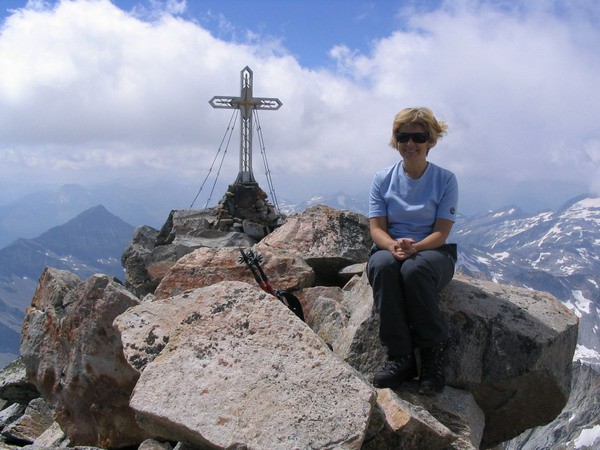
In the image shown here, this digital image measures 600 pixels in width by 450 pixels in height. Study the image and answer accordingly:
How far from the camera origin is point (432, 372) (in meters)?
6.39

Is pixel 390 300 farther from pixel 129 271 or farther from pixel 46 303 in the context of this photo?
pixel 129 271

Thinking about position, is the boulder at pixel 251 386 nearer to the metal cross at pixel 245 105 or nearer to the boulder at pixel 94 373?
the boulder at pixel 94 373

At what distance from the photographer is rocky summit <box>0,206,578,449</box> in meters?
4.74

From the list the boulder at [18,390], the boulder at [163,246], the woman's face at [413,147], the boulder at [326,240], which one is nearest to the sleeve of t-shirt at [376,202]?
the woman's face at [413,147]

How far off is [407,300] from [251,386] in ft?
6.99

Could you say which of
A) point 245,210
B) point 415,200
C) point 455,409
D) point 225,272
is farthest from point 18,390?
Result: point 245,210

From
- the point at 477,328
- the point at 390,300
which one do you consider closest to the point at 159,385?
the point at 390,300

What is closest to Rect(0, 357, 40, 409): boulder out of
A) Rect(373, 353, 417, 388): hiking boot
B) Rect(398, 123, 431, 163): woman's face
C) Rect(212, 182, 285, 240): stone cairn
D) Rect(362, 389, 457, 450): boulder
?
Rect(212, 182, 285, 240): stone cairn

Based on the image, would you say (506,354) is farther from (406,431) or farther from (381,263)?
(406,431)

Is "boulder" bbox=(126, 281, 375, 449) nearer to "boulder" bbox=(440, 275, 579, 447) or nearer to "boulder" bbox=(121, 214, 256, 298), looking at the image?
"boulder" bbox=(440, 275, 579, 447)

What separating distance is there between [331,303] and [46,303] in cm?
507

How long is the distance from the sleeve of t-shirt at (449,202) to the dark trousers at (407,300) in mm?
619

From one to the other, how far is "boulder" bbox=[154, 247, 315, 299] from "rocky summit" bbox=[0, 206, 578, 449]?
27 millimetres

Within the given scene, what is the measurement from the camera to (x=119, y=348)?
22.5 feet
